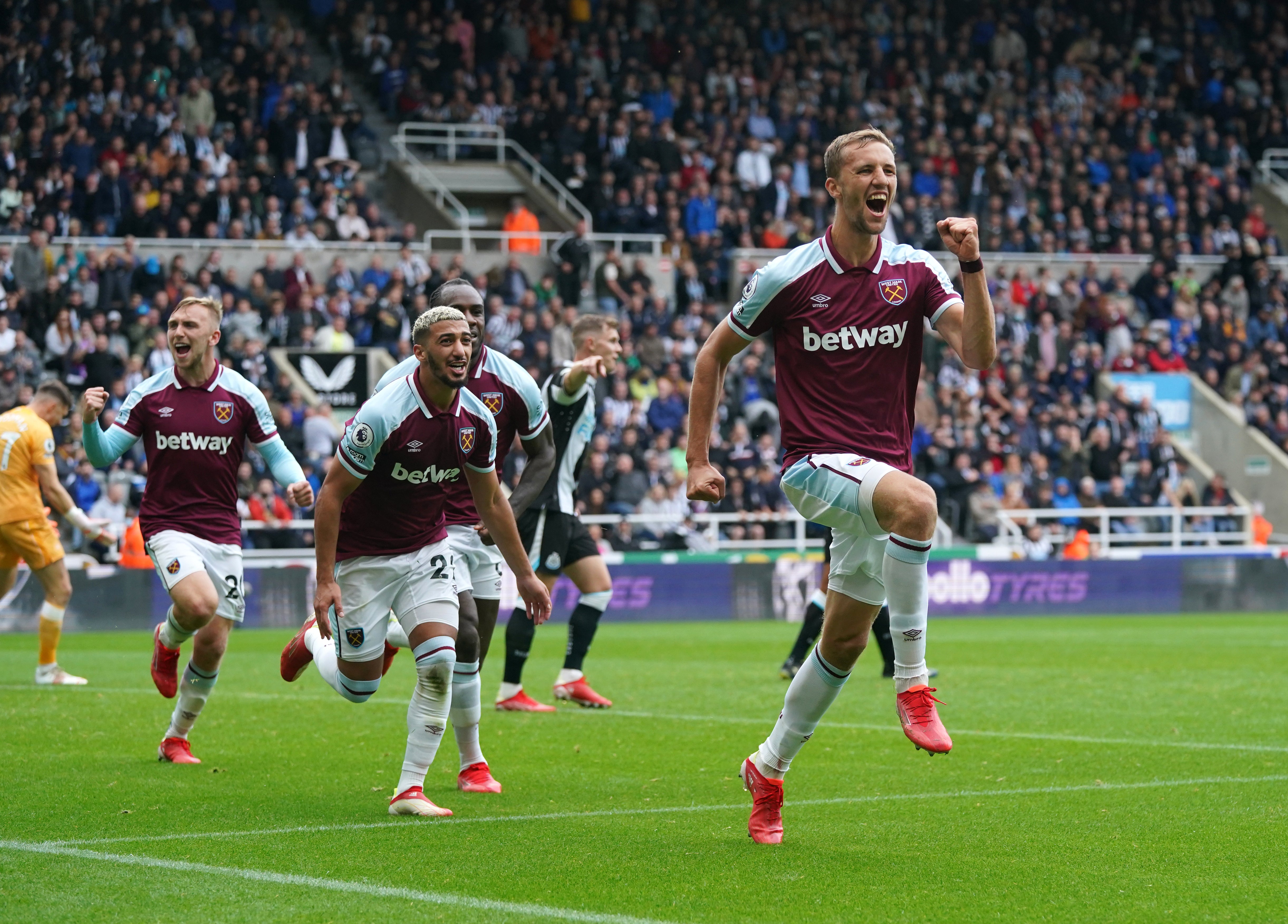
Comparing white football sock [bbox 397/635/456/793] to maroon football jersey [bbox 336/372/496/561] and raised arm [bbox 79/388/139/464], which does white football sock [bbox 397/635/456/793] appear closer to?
maroon football jersey [bbox 336/372/496/561]

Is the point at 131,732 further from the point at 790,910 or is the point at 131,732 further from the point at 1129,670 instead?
the point at 1129,670

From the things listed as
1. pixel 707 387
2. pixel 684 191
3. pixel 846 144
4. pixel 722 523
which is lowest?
pixel 722 523

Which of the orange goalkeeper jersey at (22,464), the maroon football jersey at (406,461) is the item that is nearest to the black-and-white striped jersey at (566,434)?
the maroon football jersey at (406,461)

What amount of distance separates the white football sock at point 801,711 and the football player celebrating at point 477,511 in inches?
65.0

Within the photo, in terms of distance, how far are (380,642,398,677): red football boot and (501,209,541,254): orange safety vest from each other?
2141cm

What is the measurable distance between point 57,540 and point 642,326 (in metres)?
15.4

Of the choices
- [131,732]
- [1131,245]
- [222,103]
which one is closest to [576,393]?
[131,732]

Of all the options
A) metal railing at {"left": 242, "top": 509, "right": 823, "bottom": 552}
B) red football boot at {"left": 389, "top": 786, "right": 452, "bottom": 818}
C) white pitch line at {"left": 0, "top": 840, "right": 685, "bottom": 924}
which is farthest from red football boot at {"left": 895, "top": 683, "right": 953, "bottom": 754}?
metal railing at {"left": 242, "top": 509, "right": 823, "bottom": 552}

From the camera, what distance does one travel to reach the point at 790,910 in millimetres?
5418

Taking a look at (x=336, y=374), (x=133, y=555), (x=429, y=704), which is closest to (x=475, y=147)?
(x=336, y=374)

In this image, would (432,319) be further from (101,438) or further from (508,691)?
(508,691)

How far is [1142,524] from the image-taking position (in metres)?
28.0

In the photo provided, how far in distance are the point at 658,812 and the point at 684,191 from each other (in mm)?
25018

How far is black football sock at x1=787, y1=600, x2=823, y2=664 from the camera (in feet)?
44.4
